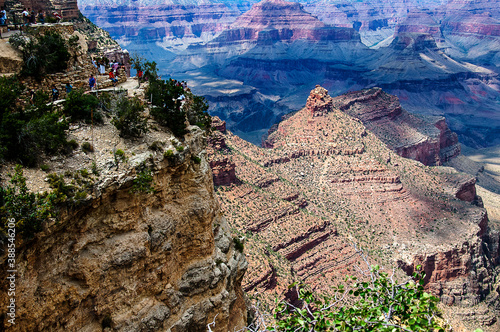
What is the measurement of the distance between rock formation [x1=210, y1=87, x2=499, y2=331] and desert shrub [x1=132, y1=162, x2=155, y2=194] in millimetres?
25125

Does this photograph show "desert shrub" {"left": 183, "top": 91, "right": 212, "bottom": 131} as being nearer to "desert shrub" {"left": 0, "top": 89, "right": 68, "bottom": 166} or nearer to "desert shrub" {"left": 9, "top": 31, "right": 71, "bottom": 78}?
"desert shrub" {"left": 9, "top": 31, "right": 71, "bottom": 78}

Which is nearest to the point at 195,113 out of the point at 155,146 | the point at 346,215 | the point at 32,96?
the point at 155,146

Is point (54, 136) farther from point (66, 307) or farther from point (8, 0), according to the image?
point (8, 0)

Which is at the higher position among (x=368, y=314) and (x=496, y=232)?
(x=368, y=314)

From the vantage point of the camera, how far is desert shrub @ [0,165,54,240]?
48.1ft

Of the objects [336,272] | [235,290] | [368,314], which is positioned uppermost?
[368,314]

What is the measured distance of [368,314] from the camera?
17469mm

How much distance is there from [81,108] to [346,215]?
2217 inches

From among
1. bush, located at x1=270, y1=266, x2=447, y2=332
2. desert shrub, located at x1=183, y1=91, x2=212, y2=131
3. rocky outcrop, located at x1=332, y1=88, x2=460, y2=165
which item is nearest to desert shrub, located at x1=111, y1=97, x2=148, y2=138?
desert shrub, located at x1=183, y1=91, x2=212, y2=131

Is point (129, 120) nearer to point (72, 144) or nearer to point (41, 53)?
point (72, 144)

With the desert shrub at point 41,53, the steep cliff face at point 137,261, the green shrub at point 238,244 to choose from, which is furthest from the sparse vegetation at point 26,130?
the green shrub at point 238,244

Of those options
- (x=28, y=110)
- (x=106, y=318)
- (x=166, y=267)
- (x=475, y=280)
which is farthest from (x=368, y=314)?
(x=475, y=280)

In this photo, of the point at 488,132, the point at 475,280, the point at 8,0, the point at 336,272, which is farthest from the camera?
the point at 488,132

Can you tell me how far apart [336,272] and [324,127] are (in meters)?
43.7
